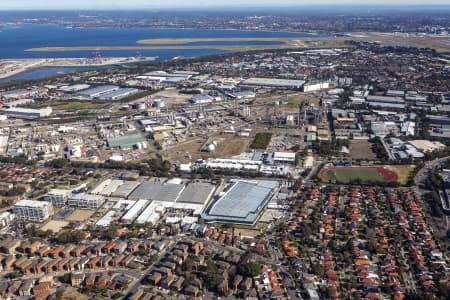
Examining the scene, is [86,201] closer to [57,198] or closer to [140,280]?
[57,198]

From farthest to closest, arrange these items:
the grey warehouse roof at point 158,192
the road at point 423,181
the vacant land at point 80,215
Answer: the grey warehouse roof at point 158,192
the vacant land at point 80,215
the road at point 423,181

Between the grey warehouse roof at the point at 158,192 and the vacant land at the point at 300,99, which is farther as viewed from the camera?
the vacant land at the point at 300,99

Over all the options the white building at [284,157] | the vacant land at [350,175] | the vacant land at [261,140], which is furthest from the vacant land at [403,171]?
the vacant land at [261,140]

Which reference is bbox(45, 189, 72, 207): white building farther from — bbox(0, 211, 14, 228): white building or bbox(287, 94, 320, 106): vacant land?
bbox(287, 94, 320, 106): vacant land

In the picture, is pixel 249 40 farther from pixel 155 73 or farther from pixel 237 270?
pixel 237 270

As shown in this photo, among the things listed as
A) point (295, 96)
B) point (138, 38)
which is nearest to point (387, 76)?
point (295, 96)

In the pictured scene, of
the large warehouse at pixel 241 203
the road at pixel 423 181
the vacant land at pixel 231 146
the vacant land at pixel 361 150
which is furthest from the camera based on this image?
the vacant land at pixel 231 146

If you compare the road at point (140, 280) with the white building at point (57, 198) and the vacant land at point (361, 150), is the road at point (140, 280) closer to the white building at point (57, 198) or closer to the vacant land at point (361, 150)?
the white building at point (57, 198)
